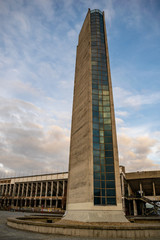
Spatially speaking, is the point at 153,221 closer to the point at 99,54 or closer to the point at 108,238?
the point at 108,238

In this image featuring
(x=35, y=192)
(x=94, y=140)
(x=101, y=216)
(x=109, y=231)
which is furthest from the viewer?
(x=35, y=192)

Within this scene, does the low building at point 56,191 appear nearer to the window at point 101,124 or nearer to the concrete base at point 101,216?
the window at point 101,124

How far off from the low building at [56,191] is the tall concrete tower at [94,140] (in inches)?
1266

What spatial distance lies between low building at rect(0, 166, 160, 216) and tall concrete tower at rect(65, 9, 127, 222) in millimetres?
32155

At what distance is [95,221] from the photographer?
24312 mm

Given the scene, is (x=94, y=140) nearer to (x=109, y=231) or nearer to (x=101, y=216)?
(x=101, y=216)

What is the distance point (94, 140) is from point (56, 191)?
60762 mm

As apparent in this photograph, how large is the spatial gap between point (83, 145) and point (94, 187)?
286 inches

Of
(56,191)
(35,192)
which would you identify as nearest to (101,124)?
(56,191)

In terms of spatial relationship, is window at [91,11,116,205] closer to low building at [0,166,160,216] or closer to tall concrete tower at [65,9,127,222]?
tall concrete tower at [65,9,127,222]

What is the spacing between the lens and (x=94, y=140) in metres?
30.7

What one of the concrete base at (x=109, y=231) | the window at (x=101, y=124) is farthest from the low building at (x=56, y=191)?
the concrete base at (x=109, y=231)

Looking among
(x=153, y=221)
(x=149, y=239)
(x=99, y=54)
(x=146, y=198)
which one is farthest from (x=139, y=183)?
(x=149, y=239)

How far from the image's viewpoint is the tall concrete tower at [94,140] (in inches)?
1051
